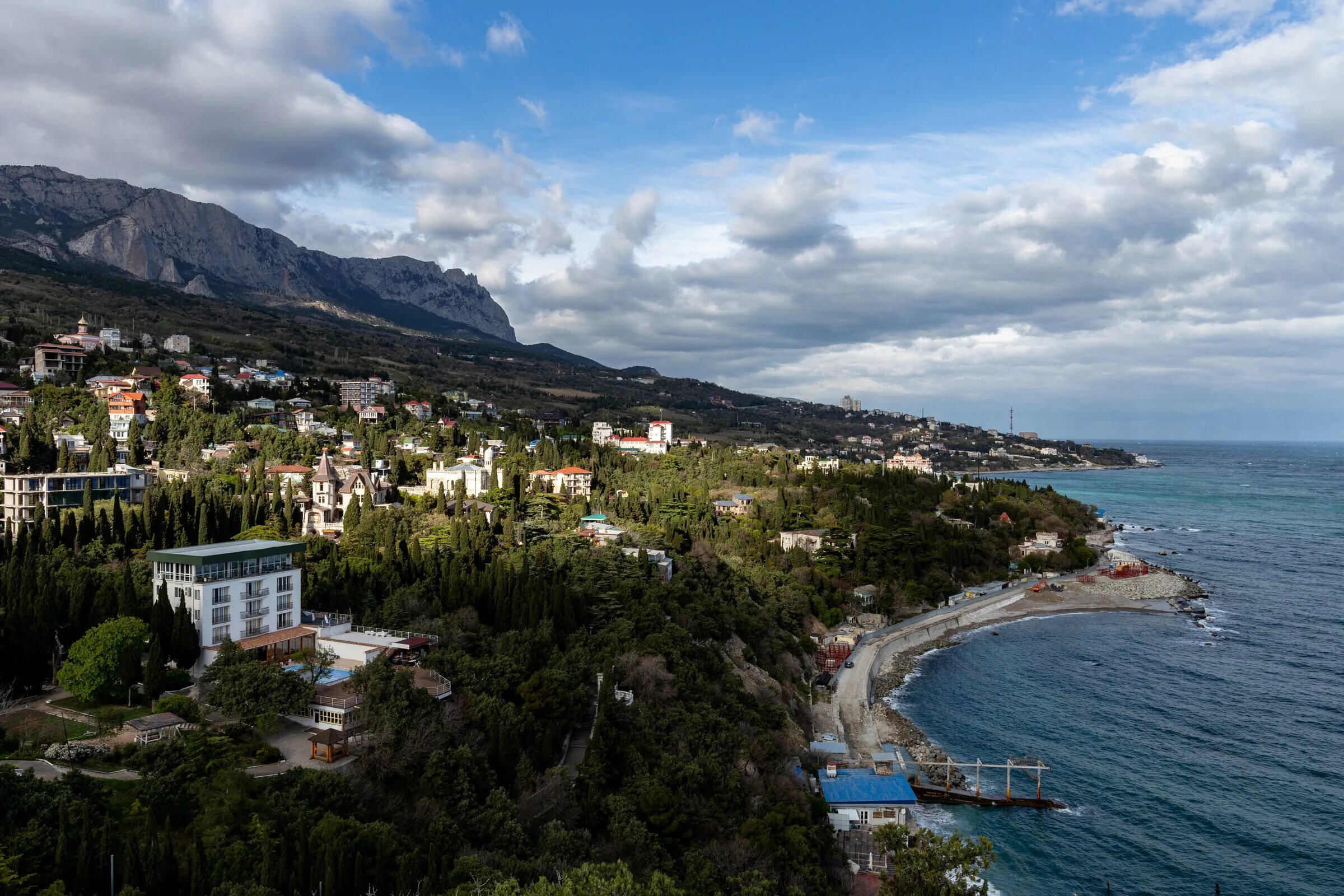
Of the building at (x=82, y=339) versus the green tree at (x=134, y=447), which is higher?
the building at (x=82, y=339)

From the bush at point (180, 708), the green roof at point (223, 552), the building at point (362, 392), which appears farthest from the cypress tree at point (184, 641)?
the building at point (362, 392)

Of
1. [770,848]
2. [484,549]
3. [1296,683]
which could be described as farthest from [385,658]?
[1296,683]

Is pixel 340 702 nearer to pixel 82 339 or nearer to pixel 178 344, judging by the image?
pixel 82 339

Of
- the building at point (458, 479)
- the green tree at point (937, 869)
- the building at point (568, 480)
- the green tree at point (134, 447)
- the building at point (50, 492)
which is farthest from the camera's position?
the building at point (568, 480)

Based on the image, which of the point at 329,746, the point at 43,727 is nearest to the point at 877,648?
the point at 329,746

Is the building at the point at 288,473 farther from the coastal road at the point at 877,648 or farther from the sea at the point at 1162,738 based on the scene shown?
the sea at the point at 1162,738

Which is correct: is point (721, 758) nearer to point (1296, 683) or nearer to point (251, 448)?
point (1296, 683)
